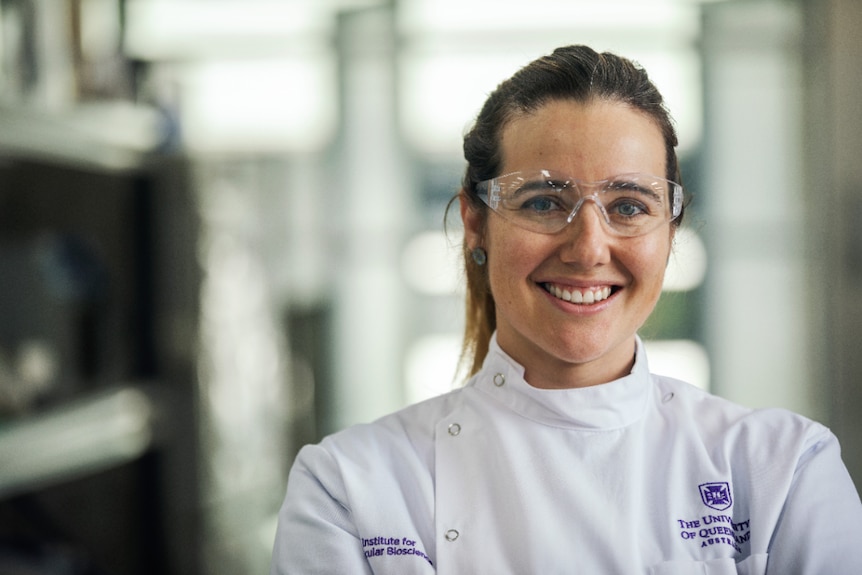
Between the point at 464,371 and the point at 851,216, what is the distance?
10.7 feet

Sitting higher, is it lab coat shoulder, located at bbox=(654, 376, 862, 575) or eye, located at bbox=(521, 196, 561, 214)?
eye, located at bbox=(521, 196, 561, 214)

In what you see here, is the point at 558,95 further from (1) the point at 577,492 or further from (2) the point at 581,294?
(1) the point at 577,492

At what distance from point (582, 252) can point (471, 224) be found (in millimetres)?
243

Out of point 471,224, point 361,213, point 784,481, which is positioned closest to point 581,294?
point 471,224

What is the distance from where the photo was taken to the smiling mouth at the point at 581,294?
3.78ft

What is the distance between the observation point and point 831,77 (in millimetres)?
4156

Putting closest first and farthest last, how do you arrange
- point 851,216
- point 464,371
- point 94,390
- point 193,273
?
1. point 464,371
2. point 94,390
3. point 193,273
4. point 851,216

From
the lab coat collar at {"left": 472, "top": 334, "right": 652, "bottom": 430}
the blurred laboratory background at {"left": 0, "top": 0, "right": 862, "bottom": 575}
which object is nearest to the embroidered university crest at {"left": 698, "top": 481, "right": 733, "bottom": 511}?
the lab coat collar at {"left": 472, "top": 334, "right": 652, "bottom": 430}

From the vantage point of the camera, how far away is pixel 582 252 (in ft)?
3.70

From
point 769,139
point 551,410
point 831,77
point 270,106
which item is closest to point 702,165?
point 769,139

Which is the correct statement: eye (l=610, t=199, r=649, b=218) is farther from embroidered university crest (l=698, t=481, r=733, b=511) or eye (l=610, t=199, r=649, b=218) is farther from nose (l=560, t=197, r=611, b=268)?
embroidered university crest (l=698, t=481, r=733, b=511)

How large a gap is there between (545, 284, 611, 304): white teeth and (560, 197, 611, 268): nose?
0.04 metres

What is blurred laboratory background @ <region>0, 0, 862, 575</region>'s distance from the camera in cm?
355

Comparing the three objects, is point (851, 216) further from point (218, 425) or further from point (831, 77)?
point (218, 425)
